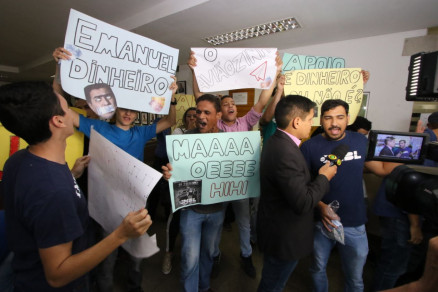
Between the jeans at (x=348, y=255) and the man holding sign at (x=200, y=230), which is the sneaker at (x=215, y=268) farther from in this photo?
the jeans at (x=348, y=255)

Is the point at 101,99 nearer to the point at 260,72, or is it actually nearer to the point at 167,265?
the point at 260,72

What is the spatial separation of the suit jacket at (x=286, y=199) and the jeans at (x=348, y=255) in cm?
31

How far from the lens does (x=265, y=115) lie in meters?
2.07

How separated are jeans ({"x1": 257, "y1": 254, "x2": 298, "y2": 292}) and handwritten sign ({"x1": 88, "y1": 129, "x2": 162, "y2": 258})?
2.34ft

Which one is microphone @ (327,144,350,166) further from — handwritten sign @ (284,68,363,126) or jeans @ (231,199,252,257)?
jeans @ (231,199,252,257)

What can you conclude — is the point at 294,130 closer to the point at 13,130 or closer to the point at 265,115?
the point at 265,115

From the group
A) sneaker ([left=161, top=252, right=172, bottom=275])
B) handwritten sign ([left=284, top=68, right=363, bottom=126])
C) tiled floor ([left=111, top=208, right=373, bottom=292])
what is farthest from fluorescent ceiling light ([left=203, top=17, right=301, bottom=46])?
sneaker ([left=161, top=252, right=172, bottom=275])

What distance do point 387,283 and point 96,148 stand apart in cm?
234

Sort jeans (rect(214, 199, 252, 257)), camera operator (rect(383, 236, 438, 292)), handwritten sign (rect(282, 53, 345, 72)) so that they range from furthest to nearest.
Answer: handwritten sign (rect(282, 53, 345, 72)) → jeans (rect(214, 199, 252, 257)) → camera operator (rect(383, 236, 438, 292))

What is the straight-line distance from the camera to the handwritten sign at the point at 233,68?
1.83m

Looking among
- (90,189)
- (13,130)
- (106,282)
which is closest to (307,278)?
(106,282)

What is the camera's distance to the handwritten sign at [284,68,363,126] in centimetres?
188

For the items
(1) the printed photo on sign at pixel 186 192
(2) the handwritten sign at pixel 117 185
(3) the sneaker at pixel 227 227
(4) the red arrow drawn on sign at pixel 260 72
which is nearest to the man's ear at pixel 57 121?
(2) the handwritten sign at pixel 117 185

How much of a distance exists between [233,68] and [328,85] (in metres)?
0.91
